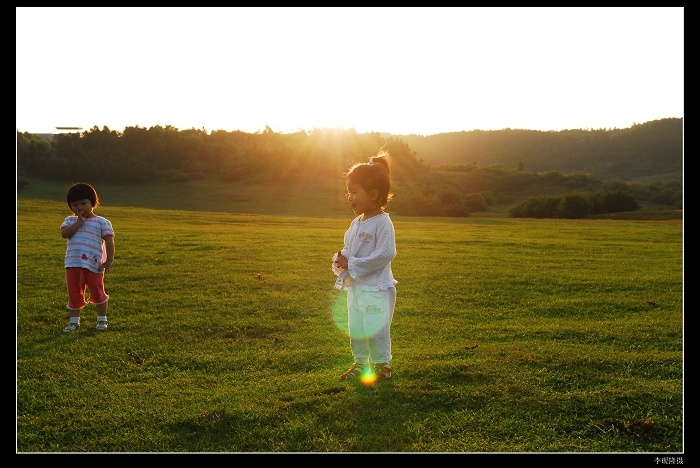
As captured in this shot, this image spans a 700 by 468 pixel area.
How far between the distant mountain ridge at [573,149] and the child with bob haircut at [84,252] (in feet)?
286

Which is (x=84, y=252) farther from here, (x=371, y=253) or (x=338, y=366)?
(x=371, y=253)

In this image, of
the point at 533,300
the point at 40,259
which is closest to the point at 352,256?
the point at 533,300

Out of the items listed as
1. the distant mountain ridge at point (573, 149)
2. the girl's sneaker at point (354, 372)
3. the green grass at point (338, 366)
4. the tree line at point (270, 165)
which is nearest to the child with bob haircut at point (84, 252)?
the green grass at point (338, 366)

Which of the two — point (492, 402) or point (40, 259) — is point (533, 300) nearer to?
point (492, 402)

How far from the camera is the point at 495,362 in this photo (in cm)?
572

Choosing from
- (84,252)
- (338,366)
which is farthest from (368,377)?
(84,252)

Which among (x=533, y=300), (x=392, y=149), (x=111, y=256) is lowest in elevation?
(x=533, y=300)

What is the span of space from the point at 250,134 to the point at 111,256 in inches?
2862

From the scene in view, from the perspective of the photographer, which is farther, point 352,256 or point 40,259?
point 40,259

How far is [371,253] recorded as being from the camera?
16.7ft

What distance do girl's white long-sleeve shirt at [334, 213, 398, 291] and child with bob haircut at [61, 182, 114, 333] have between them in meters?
3.75

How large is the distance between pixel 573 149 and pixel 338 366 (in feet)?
367

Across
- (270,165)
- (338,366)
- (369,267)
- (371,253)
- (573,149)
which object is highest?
(573,149)

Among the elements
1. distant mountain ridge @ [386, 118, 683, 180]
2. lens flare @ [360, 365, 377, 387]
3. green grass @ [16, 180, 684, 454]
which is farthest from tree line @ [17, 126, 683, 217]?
lens flare @ [360, 365, 377, 387]
